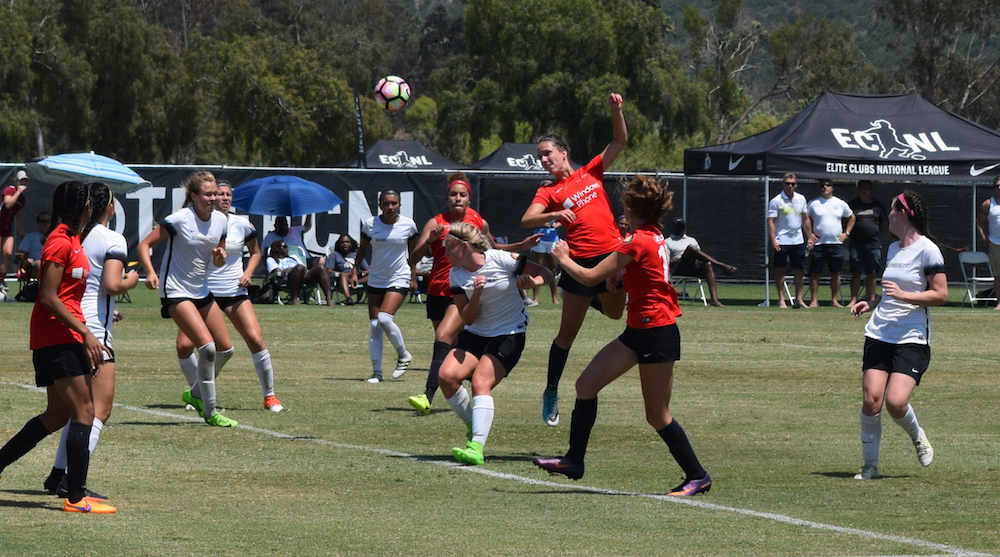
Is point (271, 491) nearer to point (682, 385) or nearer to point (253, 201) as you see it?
point (682, 385)

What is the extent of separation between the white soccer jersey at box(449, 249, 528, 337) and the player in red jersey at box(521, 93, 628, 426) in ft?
3.14

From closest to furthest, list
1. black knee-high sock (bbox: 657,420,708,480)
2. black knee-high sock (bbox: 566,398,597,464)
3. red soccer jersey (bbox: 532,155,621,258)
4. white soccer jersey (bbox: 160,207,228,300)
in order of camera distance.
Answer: black knee-high sock (bbox: 657,420,708,480), black knee-high sock (bbox: 566,398,597,464), red soccer jersey (bbox: 532,155,621,258), white soccer jersey (bbox: 160,207,228,300)

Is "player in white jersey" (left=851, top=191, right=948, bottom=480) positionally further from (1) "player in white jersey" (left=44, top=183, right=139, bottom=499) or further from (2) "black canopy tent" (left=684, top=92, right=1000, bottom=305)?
(2) "black canopy tent" (left=684, top=92, right=1000, bottom=305)

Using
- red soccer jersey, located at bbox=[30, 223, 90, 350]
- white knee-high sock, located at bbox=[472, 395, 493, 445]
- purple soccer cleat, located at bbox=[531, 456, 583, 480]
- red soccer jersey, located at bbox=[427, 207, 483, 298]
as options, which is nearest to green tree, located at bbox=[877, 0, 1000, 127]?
red soccer jersey, located at bbox=[427, 207, 483, 298]

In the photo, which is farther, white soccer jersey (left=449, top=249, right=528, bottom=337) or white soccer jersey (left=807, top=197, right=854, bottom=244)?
white soccer jersey (left=807, top=197, right=854, bottom=244)

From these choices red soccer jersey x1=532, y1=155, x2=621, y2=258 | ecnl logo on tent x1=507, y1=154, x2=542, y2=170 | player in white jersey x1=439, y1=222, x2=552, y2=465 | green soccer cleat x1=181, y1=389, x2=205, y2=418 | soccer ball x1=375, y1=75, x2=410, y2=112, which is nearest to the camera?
player in white jersey x1=439, y1=222, x2=552, y2=465

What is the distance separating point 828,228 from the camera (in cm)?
2512

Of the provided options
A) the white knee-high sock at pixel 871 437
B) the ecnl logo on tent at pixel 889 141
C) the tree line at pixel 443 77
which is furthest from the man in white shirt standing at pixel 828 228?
the tree line at pixel 443 77

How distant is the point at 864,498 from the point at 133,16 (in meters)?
54.3

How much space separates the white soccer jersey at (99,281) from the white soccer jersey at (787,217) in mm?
18487

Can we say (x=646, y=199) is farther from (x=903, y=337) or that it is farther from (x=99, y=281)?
(x=99, y=281)

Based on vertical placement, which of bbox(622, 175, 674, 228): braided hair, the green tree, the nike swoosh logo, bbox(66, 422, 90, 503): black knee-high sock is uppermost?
the green tree

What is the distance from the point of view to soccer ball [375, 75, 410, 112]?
2839cm

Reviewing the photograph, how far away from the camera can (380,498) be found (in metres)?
7.98
